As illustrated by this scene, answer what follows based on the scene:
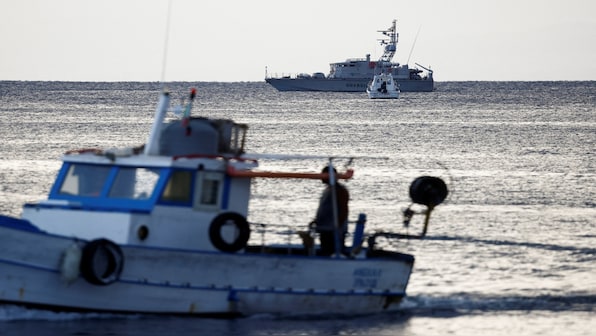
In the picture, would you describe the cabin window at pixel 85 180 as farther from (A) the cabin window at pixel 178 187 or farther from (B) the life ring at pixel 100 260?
(B) the life ring at pixel 100 260

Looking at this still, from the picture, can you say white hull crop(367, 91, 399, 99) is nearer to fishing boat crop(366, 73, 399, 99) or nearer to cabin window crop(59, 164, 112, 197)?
fishing boat crop(366, 73, 399, 99)

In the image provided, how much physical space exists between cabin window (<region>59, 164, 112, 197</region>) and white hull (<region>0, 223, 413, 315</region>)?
1396mm

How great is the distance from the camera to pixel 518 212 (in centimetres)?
3959

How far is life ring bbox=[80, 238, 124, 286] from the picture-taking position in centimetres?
2033

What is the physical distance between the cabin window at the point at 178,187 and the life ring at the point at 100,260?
4.43 feet

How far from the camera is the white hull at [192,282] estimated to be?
20.4m

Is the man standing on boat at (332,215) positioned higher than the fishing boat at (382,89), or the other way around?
the fishing boat at (382,89)

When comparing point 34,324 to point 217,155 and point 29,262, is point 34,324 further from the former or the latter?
point 217,155

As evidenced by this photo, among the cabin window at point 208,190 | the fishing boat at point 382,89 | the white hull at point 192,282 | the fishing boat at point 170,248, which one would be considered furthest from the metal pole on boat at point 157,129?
the fishing boat at point 382,89

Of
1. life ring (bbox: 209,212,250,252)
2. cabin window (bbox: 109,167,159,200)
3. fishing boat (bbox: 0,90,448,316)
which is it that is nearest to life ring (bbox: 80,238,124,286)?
fishing boat (bbox: 0,90,448,316)

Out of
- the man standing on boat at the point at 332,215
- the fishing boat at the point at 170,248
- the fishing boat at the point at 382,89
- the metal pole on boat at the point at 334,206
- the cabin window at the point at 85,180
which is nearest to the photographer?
the fishing boat at the point at 170,248

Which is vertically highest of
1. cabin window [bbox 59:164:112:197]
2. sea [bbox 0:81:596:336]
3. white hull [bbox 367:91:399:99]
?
white hull [bbox 367:91:399:99]

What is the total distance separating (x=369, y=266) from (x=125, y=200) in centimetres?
397

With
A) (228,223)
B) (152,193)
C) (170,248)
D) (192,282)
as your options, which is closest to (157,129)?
(152,193)
